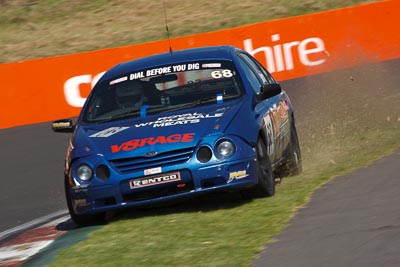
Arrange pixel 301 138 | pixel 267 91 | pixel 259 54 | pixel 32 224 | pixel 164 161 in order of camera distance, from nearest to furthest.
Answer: pixel 164 161, pixel 267 91, pixel 32 224, pixel 301 138, pixel 259 54

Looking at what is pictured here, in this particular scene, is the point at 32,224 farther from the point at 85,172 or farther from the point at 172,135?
the point at 172,135

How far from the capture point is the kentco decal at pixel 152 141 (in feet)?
25.9

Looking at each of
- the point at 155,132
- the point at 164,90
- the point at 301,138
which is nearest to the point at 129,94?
the point at 164,90

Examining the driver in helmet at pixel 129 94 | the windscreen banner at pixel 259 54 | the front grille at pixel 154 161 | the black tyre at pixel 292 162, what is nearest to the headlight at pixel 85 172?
the front grille at pixel 154 161

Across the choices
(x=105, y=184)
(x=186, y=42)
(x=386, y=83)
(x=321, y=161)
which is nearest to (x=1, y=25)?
(x=186, y=42)

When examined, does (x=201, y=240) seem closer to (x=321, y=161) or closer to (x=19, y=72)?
(x=321, y=161)

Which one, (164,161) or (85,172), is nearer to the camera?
(164,161)

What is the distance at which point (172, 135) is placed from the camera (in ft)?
26.1

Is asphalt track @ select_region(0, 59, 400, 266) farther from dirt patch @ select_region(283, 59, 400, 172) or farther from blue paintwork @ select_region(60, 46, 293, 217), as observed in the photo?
blue paintwork @ select_region(60, 46, 293, 217)

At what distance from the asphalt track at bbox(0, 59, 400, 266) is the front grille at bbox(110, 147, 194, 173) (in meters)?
1.11

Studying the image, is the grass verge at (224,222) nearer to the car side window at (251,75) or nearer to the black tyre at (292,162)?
the black tyre at (292,162)

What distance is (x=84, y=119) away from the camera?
356 inches

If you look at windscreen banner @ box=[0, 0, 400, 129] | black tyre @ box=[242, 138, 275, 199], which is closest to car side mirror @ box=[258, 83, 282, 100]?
black tyre @ box=[242, 138, 275, 199]

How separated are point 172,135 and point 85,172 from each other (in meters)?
0.72
